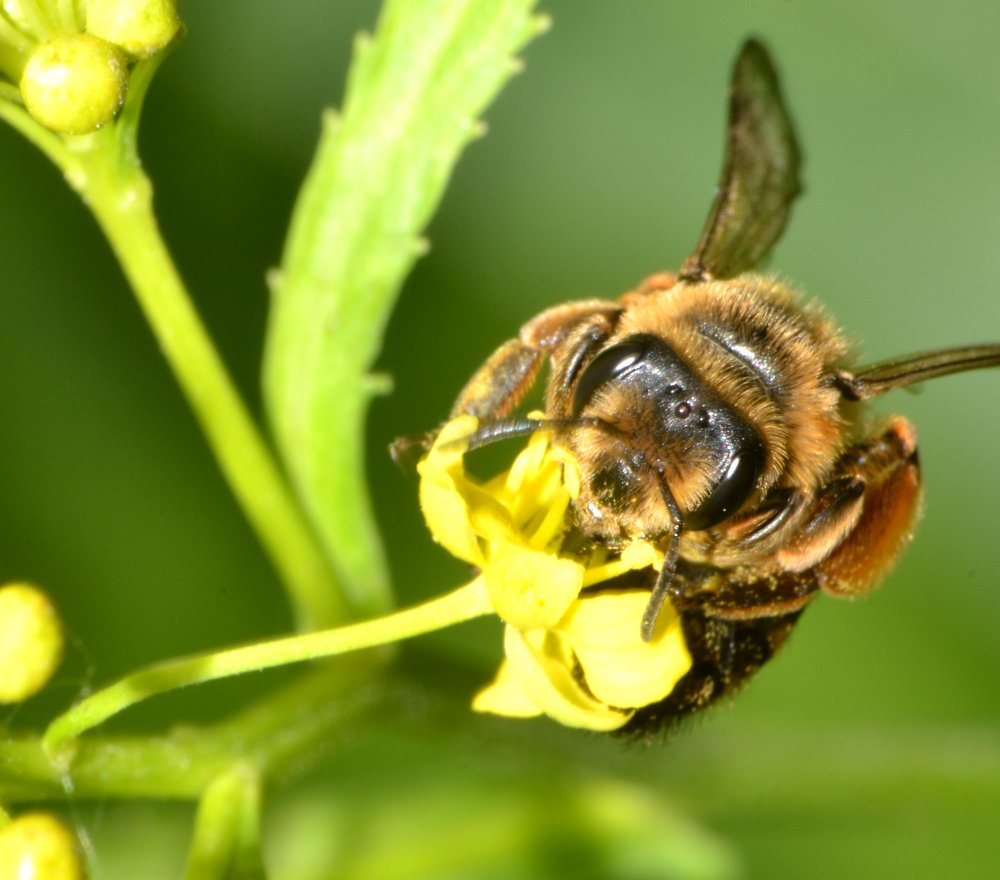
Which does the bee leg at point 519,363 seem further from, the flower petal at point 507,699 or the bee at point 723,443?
the flower petal at point 507,699

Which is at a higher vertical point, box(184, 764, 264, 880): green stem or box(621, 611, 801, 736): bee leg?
box(621, 611, 801, 736): bee leg

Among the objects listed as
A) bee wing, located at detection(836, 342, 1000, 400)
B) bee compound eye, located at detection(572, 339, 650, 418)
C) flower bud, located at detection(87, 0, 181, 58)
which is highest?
flower bud, located at detection(87, 0, 181, 58)

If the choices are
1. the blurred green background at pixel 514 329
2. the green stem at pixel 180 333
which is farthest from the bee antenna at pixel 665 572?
the blurred green background at pixel 514 329

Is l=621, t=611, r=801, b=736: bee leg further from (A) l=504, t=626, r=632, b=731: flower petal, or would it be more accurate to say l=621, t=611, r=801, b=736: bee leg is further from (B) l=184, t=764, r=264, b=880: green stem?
(B) l=184, t=764, r=264, b=880: green stem

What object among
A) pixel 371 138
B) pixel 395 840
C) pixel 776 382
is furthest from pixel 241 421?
pixel 395 840

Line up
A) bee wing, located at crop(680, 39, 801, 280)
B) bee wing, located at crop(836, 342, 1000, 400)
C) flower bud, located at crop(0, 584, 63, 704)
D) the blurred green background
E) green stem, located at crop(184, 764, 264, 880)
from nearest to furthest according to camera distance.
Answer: flower bud, located at crop(0, 584, 63, 704) < green stem, located at crop(184, 764, 264, 880) < bee wing, located at crop(836, 342, 1000, 400) < bee wing, located at crop(680, 39, 801, 280) < the blurred green background

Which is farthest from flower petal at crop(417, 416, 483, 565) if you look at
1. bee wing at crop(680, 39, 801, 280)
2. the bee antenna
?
bee wing at crop(680, 39, 801, 280)

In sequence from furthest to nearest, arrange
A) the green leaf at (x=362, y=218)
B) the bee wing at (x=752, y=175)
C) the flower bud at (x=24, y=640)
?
the bee wing at (x=752, y=175), the green leaf at (x=362, y=218), the flower bud at (x=24, y=640)
